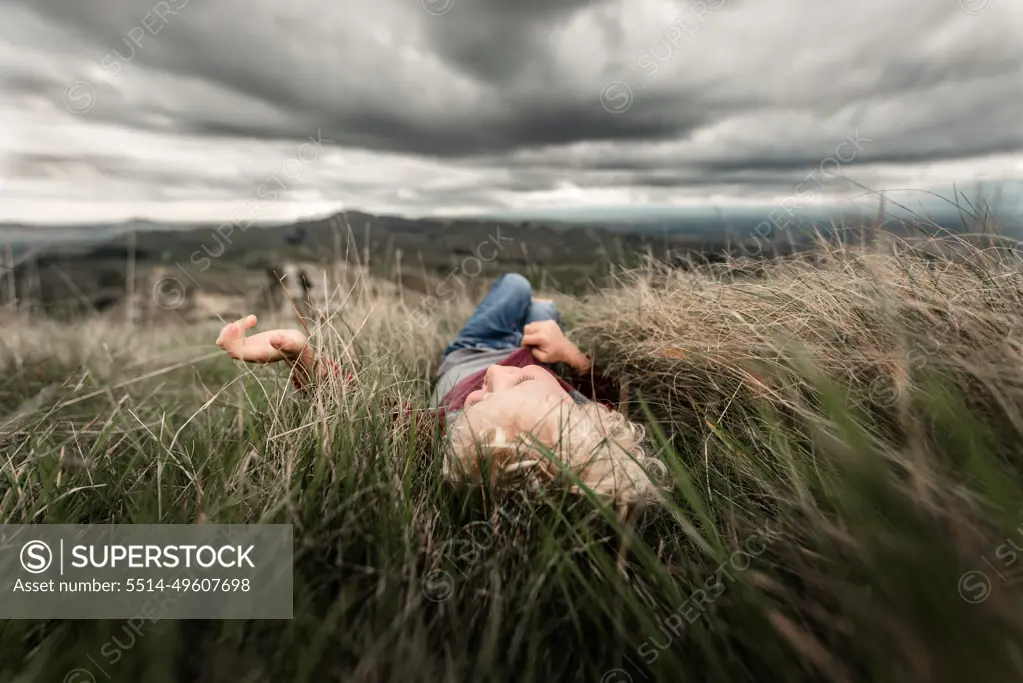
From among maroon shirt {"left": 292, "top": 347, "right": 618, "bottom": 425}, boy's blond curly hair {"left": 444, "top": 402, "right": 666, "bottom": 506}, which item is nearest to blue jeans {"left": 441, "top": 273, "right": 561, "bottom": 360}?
maroon shirt {"left": 292, "top": 347, "right": 618, "bottom": 425}

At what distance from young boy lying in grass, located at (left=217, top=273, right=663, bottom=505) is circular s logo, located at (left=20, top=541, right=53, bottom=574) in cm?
74

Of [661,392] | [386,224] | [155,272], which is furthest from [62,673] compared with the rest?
[155,272]

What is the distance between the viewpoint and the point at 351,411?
4.64 ft

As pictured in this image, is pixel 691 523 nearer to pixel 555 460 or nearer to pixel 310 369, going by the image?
pixel 555 460

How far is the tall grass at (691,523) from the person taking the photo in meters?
0.79

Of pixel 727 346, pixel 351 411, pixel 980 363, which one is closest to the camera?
pixel 980 363

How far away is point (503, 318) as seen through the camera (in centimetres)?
276

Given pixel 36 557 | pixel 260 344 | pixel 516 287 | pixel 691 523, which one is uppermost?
pixel 516 287

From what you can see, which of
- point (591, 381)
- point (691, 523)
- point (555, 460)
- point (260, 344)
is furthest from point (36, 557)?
point (591, 381)

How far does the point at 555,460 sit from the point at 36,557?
1188mm

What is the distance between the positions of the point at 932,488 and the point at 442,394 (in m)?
1.74

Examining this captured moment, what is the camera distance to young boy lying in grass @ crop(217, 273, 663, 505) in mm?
1292

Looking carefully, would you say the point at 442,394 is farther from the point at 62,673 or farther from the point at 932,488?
the point at 932,488

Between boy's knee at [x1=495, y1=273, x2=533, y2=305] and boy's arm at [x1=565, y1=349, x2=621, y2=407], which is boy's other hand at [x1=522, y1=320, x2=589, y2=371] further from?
boy's knee at [x1=495, y1=273, x2=533, y2=305]
